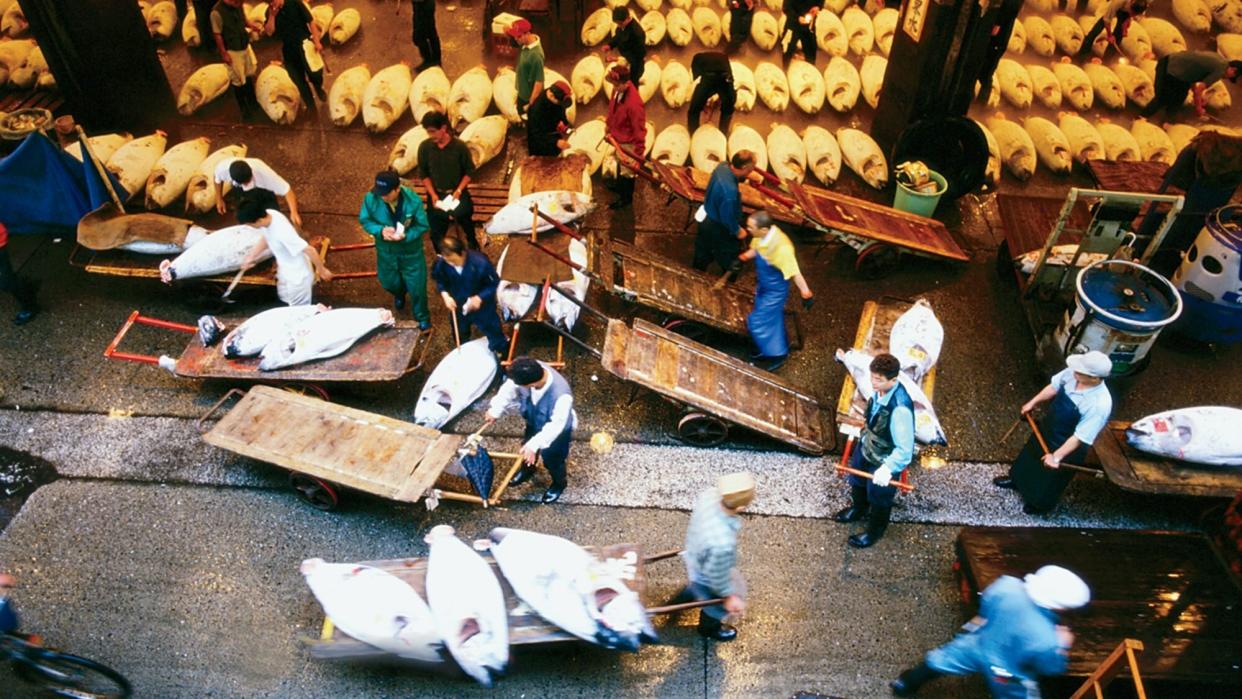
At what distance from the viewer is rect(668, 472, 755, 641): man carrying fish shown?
4.55 meters

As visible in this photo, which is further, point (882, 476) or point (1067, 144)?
point (1067, 144)

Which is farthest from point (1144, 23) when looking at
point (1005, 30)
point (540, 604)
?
point (540, 604)

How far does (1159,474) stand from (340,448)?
6314 millimetres

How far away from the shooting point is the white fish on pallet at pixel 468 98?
1022cm

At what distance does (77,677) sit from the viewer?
509 cm

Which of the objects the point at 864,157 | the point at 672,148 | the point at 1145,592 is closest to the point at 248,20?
the point at 672,148

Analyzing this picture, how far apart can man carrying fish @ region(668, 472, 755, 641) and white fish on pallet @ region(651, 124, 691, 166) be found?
5404mm

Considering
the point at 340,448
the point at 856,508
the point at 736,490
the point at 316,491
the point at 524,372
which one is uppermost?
the point at 736,490

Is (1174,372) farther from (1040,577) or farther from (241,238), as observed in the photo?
(241,238)

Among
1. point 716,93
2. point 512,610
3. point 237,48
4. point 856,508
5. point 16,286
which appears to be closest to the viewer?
point 512,610

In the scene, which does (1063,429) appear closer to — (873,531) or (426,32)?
(873,531)

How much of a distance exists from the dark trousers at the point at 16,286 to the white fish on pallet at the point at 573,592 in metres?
5.65

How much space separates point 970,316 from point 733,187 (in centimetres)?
305

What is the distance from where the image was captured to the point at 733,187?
7.25m
